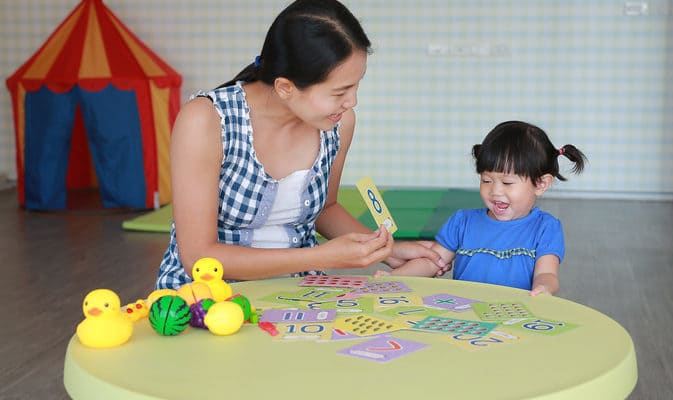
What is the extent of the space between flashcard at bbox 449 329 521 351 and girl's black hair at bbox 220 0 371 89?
0.59 metres

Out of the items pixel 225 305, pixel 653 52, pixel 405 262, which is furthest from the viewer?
pixel 653 52

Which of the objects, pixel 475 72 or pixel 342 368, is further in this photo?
pixel 475 72

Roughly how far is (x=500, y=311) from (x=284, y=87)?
607 millimetres

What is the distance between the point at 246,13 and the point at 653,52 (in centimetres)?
268

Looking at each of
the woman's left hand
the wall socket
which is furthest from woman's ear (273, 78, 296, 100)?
the wall socket

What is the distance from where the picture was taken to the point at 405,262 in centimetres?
197

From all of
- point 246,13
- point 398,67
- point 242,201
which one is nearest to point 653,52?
point 398,67

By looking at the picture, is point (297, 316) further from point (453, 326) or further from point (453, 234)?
point (453, 234)

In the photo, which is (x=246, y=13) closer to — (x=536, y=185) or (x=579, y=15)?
(x=579, y=15)

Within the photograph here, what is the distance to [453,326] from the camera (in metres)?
1.32

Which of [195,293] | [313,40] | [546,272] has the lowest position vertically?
[546,272]

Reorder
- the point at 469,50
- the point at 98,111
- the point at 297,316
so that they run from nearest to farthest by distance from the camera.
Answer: the point at 297,316 < the point at 98,111 < the point at 469,50

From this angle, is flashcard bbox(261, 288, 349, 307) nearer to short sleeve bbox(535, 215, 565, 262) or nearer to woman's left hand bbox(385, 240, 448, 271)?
woman's left hand bbox(385, 240, 448, 271)

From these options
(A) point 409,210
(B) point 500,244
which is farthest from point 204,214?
(A) point 409,210
